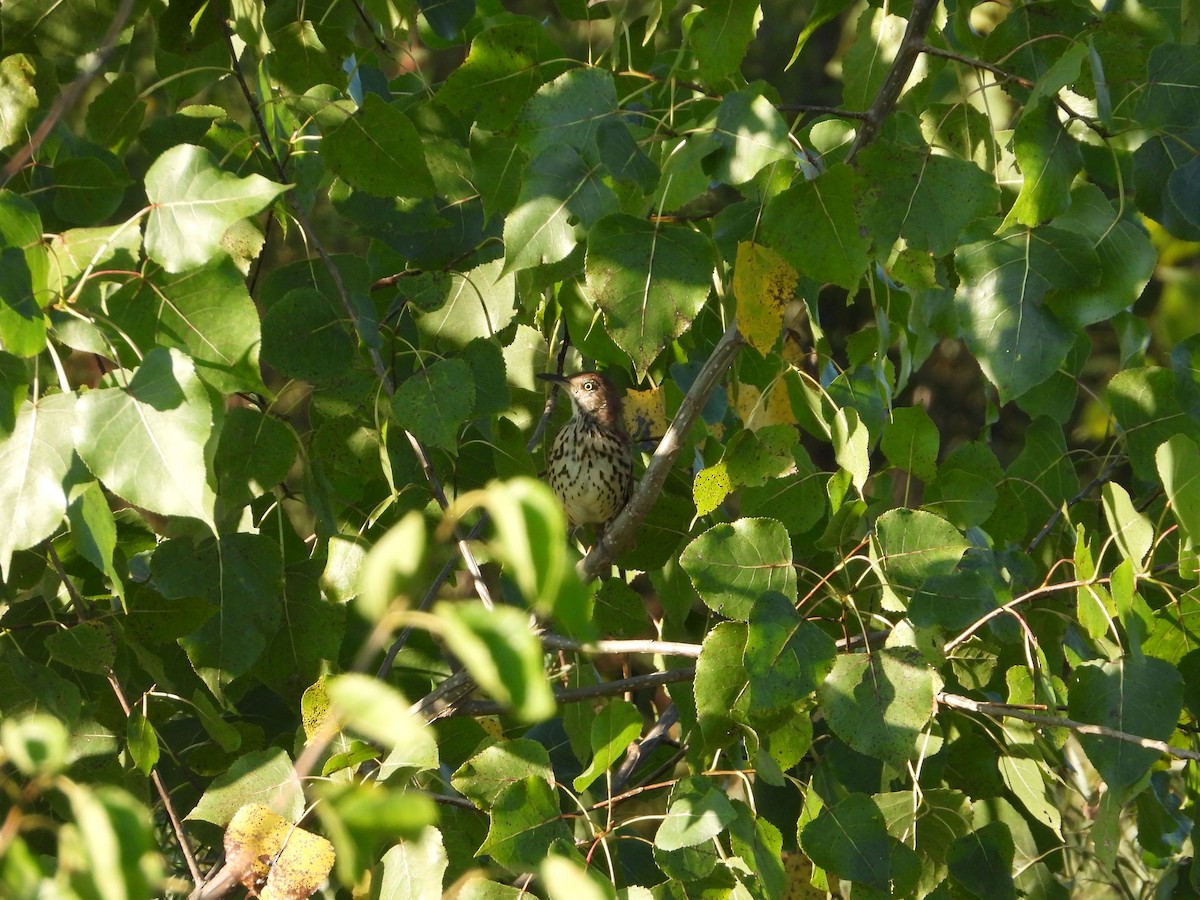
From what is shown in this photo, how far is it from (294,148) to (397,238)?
24 centimetres

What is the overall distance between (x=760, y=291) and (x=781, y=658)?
1.56ft

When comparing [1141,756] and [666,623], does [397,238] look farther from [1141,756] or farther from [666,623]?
[1141,756]

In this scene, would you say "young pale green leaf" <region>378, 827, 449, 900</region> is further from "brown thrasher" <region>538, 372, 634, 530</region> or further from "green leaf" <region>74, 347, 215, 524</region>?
"brown thrasher" <region>538, 372, 634, 530</region>

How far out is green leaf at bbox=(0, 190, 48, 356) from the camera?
4.10ft

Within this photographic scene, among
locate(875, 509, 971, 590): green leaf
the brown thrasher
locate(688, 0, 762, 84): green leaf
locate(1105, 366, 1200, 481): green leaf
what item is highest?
locate(688, 0, 762, 84): green leaf

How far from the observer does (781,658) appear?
58.7 inches

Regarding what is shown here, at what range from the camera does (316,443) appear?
2.01 m

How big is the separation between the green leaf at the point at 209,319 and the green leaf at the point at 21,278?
13 cm

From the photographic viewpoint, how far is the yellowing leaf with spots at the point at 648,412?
261 cm

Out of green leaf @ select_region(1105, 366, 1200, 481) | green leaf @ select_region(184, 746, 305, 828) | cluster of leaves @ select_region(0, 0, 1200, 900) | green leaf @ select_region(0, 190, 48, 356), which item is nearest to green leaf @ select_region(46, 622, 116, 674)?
cluster of leaves @ select_region(0, 0, 1200, 900)

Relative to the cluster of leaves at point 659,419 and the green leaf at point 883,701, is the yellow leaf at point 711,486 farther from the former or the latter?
the green leaf at point 883,701

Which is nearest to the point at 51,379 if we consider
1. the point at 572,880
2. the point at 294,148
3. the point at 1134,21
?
the point at 294,148

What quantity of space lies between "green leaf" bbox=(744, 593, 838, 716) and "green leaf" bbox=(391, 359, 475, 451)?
494mm

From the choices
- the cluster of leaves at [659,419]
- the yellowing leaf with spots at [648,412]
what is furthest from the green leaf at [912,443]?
the yellowing leaf with spots at [648,412]
